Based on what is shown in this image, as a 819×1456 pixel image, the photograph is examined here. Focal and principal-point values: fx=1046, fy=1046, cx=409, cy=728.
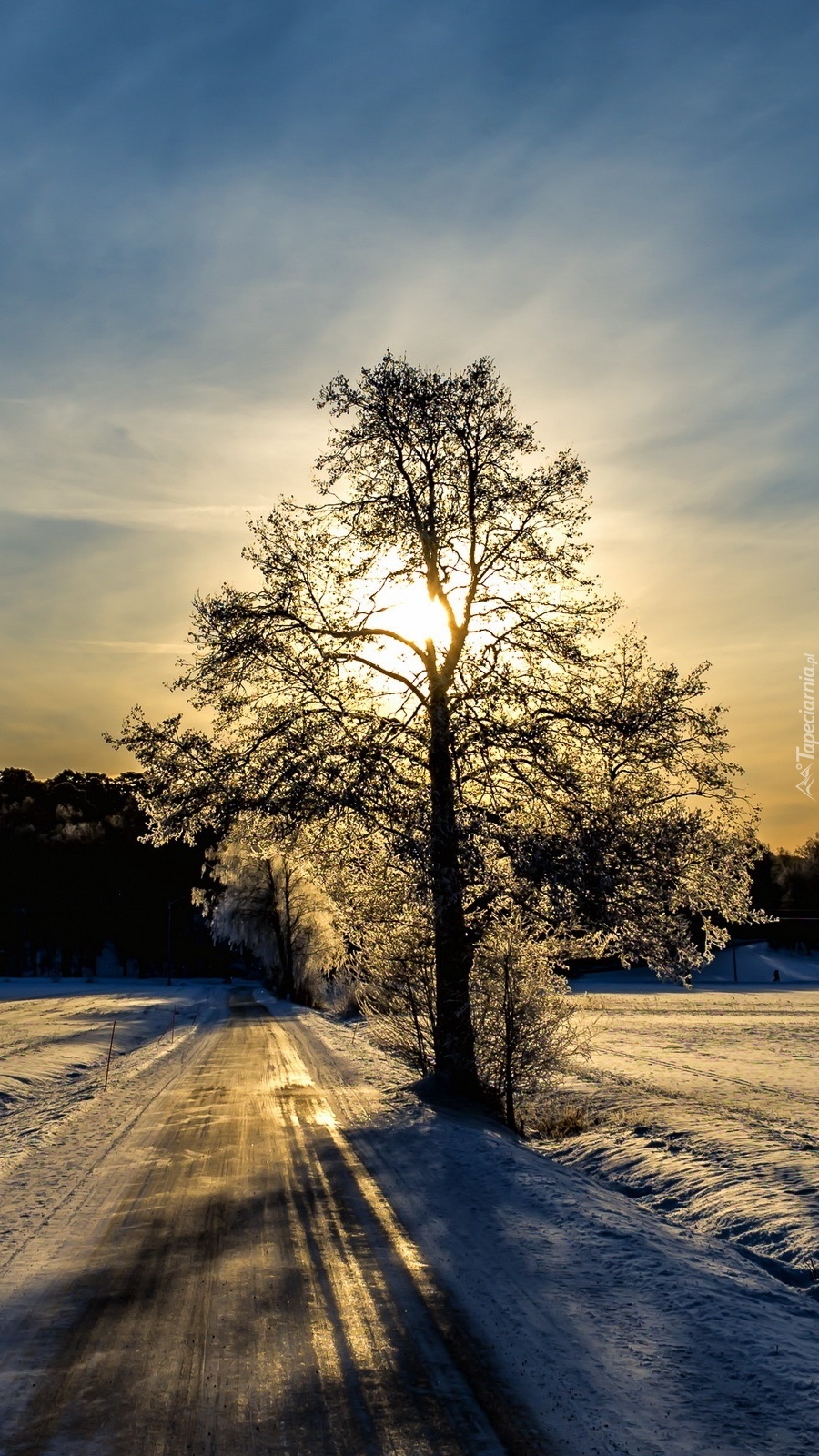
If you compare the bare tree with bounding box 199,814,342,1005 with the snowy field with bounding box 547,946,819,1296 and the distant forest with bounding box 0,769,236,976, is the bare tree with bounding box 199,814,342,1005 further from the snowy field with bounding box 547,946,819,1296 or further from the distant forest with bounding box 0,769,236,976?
the snowy field with bounding box 547,946,819,1296

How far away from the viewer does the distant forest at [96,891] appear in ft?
313

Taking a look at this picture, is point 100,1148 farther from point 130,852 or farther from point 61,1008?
point 130,852

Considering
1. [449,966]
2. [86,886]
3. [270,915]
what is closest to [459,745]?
[449,966]

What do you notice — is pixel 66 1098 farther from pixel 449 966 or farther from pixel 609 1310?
pixel 609 1310

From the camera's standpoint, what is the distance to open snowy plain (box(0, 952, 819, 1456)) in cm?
551

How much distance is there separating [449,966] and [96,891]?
283 feet

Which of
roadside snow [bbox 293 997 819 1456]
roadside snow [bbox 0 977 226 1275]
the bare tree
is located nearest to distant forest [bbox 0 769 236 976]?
the bare tree

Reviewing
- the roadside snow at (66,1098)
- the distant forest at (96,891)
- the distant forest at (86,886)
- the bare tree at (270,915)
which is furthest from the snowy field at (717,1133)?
the distant forest at (86,886)

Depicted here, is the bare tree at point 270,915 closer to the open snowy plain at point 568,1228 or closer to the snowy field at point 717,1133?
the snowy field at point 717,1133

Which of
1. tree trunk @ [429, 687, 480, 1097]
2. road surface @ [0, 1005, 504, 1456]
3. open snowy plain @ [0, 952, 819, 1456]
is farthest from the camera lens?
tree trunk @ [429, 687, 480, 1097]

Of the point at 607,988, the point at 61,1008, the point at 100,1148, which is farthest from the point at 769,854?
the point at 100,1148

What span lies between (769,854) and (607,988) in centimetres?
3815

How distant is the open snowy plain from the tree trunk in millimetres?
1284

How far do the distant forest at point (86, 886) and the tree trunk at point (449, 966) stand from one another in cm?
7584
